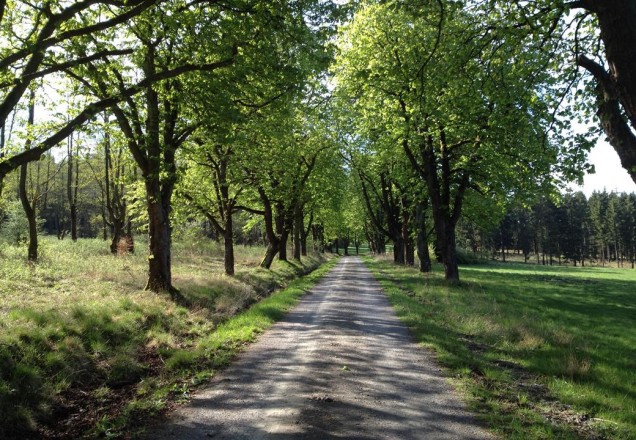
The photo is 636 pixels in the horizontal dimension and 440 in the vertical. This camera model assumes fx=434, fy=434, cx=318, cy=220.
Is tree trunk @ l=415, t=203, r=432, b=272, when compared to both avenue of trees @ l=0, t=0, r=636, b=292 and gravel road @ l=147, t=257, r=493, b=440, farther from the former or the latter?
gravel road @ l=147, t=257, r=493, b=440

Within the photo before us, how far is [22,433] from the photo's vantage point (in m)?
5.32

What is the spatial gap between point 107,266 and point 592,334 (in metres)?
17.8

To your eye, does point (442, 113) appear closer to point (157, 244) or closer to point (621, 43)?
point (621, 43)

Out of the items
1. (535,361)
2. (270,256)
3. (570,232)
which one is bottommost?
(535,361)

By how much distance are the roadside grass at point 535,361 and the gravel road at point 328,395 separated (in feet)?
1.89

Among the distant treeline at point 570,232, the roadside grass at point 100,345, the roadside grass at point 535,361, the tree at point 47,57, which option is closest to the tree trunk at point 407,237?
the roadside grass at point 535,361

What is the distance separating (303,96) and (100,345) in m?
8.39

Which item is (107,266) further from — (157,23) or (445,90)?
(445,90)

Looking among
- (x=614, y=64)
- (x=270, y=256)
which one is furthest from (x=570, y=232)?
(x=614, y=64)

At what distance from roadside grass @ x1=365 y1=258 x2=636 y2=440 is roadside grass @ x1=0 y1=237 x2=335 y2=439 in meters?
4.57

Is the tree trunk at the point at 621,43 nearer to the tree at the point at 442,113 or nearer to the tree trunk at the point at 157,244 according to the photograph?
the tree at the point at 442,113

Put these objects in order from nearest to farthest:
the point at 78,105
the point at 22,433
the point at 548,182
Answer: the point at 22,433 < the point at 78,105 < the point at 548,182

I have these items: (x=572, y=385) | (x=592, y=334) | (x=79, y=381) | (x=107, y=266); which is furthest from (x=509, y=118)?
(x=107, y=266)

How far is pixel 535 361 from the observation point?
8.66 metres
